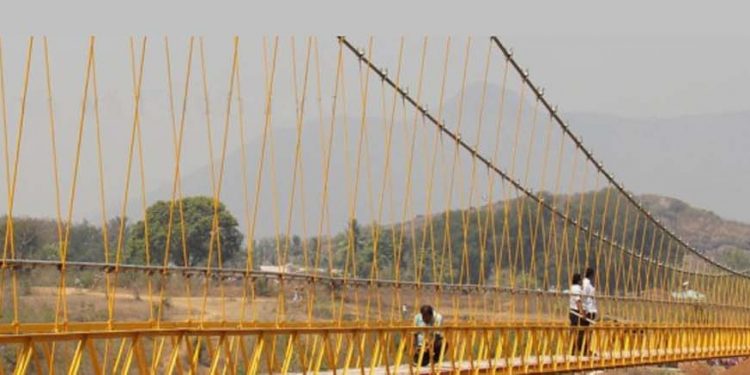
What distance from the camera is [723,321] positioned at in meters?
48.4

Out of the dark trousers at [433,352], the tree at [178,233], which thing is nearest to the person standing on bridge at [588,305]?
the dark trousers at [433,352]

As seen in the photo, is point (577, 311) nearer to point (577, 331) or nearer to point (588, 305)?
point (588, 305)

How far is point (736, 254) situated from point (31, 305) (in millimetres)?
134040

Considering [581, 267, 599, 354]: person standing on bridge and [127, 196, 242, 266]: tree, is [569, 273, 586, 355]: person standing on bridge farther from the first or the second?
[127, 196, 242, 266]: tree

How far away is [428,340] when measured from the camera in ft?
79.5

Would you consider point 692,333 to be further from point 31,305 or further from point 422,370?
point 31,305

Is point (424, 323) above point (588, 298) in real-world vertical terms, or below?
below

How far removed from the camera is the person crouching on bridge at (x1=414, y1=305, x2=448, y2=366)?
24136mm

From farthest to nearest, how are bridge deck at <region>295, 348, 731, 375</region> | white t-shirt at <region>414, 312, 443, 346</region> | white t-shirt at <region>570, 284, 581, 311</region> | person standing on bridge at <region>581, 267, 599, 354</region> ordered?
person standing on bridge at <region>581, 267, 599, 354</region>, white t-shirt at <region>570, 284, 581, 311</region>, white t-shirt at <region>414, 312, 443, 346</region>, bridge deck at <region>295, 348, 731, 375</region>

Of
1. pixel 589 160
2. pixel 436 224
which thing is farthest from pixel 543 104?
pixel 436 224

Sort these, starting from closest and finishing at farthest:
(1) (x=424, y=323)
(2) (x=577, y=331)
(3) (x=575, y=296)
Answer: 1. (1) (x=424, y=323)
2. (2) (x=577, y=331)
3. (3) (x=575, y=296)

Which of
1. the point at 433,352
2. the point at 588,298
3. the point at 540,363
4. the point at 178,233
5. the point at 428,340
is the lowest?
the point at 540,363

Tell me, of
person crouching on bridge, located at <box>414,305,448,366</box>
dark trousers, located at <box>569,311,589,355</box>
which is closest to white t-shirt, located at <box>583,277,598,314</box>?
dark trousers, located at <box>569,311,589,355</box>

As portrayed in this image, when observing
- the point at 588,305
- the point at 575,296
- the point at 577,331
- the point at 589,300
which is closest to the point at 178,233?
the point at 588,305
